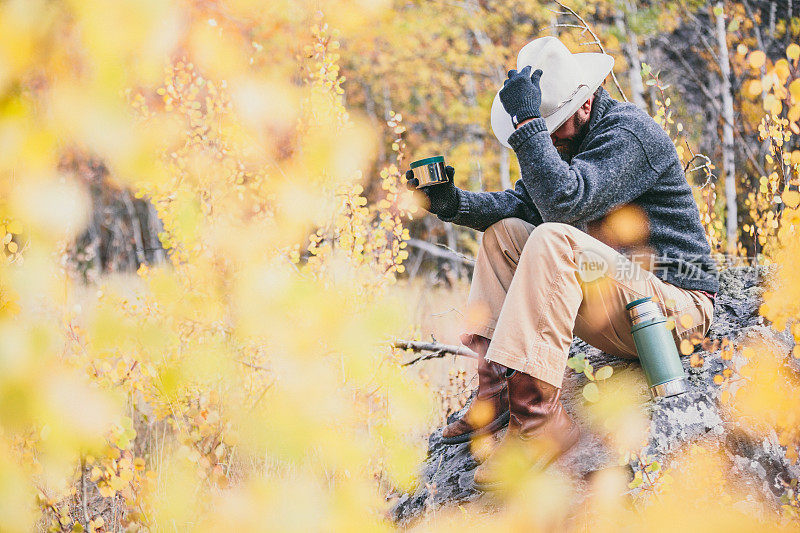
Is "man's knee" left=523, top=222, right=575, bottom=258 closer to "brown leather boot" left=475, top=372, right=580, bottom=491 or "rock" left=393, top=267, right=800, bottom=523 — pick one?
"brown leather boot" left=475, top=372, right=580, bottom=491

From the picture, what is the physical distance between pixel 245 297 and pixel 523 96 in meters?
2.06

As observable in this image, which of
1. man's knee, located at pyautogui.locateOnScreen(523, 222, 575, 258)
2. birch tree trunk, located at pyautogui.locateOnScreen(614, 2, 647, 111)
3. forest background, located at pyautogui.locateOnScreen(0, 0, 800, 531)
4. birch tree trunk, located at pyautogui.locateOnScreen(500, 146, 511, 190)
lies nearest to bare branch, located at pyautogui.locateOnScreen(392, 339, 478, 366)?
forest background, located at pyautogui.locateOnScreen(0, 0, 800, 531)

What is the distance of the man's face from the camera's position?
2.34 m

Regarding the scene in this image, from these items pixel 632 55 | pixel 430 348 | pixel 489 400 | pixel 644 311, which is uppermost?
pixel 632 55

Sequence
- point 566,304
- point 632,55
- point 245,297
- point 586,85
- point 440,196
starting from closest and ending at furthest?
point 566,304
point 586,85
point 440,196
point 245,297
point 632,55

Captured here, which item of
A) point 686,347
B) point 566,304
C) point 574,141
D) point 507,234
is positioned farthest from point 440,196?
point 686,347

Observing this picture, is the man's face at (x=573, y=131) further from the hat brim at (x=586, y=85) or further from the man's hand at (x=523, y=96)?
the man's hand at (x=523, y=96)

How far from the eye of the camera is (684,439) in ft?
6.85

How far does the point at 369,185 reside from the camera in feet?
36.7

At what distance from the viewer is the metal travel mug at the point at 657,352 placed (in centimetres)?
205

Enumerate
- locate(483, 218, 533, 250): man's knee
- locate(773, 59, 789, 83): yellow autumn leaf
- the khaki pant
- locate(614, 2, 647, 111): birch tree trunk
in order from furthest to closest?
locate(614, 2, 647, 111): birch tree trunk → locate(483, 218, 533, 250): man's knee → the khaki pant → locate(773, 59, 789, 83): yellow autumn leaf

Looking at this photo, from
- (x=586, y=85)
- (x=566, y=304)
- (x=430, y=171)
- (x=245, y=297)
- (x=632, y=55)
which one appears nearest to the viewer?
(x=566, y=304)

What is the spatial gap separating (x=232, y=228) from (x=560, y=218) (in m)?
2.53

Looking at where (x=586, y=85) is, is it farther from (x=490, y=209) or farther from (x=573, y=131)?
(x=490, y=209)
